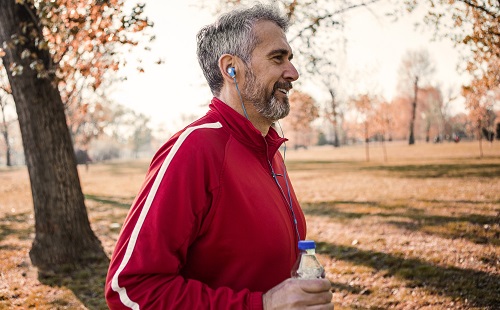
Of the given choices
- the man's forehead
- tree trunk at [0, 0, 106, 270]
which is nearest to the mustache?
the man's forehead

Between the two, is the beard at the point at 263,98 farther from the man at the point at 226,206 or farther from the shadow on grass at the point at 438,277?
the shadow on grass at the point at 438,277

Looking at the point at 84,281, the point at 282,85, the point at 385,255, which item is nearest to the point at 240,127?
the point at 282,85

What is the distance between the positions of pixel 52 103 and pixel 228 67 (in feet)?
16.7

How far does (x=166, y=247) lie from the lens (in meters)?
1.47

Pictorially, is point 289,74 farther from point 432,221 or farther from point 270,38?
point 432,221

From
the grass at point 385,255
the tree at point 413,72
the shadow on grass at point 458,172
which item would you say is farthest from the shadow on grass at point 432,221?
the tree at point 413,72

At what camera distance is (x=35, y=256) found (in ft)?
20.8

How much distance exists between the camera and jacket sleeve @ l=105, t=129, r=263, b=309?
1429 millimetres

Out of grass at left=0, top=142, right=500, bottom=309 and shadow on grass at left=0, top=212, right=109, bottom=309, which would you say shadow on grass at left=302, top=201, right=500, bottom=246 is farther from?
shadow on grass at left=0, top=212, right=109, bottom=309

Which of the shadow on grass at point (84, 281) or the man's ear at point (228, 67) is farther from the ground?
the man's ear at point (228, 67)

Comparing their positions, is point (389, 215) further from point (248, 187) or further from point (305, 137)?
point (305, 137)

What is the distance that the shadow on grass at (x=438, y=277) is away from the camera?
15.7 ft

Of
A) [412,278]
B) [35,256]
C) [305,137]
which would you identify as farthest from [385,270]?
[305,137]

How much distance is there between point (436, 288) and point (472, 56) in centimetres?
599
